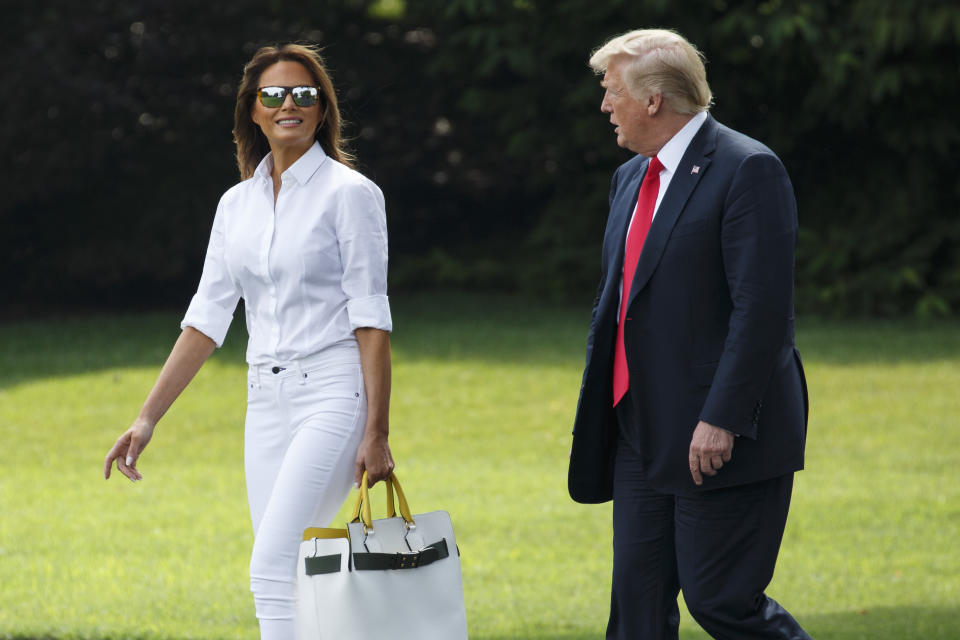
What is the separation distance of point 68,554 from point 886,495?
212 inches

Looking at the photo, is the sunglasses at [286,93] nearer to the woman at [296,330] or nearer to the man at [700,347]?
the woman at [296,330]

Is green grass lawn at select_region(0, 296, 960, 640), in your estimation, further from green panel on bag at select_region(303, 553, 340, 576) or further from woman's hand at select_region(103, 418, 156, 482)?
green panel on bag at select_region(303, 553, 340, 576)

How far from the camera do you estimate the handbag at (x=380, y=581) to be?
→ 368 centimetres

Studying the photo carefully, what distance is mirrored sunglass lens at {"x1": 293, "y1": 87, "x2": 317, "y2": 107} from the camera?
14.0ft

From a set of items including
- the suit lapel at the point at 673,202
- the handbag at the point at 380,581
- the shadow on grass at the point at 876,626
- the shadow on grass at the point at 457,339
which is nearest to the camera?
the handbag at the point at 380,581

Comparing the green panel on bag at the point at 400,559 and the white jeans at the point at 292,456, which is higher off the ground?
the white jeans at the point at 292,456

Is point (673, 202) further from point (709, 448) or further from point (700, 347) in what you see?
point (709, 448)

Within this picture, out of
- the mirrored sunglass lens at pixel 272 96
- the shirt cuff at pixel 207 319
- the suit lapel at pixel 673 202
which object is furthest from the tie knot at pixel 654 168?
the shirt cuff at pixel 207 319

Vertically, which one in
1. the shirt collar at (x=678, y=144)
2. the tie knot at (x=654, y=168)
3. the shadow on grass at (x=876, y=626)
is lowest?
the shadow on grass at (x=876, y=626)

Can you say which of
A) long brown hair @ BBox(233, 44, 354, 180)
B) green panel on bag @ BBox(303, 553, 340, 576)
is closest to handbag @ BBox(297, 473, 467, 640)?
green panel on bag @ BBox(303, 553, 340, 576)

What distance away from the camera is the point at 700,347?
3.86m

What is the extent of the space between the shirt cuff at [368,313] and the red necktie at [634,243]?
681 millimetres

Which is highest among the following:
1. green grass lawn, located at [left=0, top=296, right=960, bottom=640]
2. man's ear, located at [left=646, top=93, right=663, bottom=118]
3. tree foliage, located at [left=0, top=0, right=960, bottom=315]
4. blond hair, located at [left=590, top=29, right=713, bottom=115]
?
tree foliage, located at [left=0, top=0, right=960, bottom=315]

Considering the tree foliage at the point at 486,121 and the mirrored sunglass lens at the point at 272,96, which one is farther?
the tree foliage at the point at 486,121
